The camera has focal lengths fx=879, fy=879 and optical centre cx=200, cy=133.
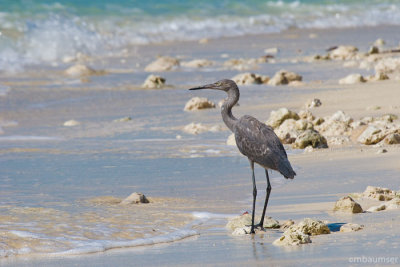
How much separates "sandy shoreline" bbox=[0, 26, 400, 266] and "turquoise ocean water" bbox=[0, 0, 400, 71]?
601 cm

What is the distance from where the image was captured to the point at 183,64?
2005 centimetres

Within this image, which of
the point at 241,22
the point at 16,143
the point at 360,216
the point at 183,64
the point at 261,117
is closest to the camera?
the point at 360,216

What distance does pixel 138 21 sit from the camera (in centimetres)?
3291

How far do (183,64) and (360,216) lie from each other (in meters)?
13.8

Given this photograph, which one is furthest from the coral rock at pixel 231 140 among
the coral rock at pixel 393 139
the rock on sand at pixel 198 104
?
the rock on sand at pixel 198 104

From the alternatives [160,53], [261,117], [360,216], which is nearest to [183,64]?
[160,53]

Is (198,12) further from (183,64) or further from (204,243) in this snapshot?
(204,243)

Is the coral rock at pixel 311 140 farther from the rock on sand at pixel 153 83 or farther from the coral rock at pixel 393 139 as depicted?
the rock on sand at pixel 153 83

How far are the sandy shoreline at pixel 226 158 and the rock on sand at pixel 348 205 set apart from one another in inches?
3.7

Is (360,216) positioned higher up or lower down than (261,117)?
lower down

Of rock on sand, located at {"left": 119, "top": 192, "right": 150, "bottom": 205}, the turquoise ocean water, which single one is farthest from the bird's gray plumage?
the turquoise ocean water

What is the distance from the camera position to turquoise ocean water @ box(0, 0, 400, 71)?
83.4 feet

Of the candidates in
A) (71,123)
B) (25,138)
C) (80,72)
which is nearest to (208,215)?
(25,138)

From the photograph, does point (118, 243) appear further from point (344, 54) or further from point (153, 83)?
point (344, 54)
